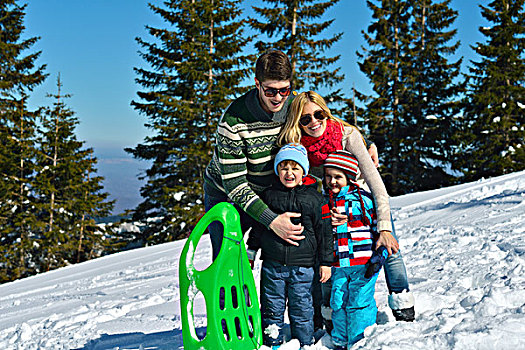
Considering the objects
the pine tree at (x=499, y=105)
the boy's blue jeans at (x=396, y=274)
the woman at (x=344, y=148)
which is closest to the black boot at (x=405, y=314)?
the woman at (x=344, y=148)

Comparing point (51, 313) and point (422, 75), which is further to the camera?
point (422, 75)

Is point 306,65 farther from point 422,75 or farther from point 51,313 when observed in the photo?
point 51,313

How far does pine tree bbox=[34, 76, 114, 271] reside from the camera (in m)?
17.3

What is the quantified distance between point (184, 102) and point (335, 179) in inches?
582

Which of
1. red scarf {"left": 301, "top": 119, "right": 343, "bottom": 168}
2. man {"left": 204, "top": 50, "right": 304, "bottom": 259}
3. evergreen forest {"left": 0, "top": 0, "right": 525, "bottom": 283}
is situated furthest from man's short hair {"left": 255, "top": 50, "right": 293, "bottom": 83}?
evergreen forest {"left": 0, "top": 0, "right": 525, "bottom": 283}

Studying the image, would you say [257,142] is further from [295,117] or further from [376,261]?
[376,261]

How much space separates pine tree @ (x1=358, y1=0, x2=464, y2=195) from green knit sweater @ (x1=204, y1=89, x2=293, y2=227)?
714 inches

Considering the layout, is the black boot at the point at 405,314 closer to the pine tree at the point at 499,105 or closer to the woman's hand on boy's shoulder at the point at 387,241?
the woman's hand on boy's shoulder at the point at 387,241

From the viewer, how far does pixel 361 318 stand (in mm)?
2543

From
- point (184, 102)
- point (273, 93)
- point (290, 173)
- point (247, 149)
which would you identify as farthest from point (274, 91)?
point (184, 102)

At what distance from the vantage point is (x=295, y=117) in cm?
257

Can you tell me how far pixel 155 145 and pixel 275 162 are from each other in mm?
16629

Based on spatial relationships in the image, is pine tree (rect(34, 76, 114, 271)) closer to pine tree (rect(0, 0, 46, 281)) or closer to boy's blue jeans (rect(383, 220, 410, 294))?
pine tree (rect(0, 0, 46, 281))

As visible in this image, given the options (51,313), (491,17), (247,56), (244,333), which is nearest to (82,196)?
(247,56)
